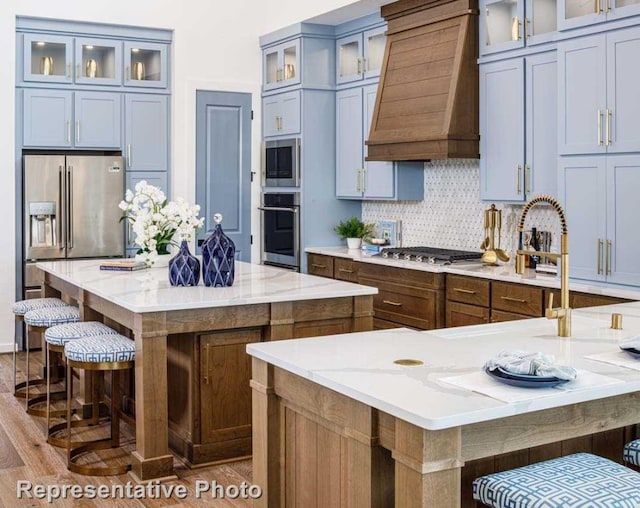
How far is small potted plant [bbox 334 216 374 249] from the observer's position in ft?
23.2

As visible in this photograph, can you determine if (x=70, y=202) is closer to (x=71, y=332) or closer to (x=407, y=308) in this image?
(x=71, y=332)

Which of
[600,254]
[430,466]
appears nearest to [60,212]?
[600,254]

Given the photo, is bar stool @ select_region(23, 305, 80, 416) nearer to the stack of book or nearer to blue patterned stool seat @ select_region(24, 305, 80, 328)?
blue patterned stool seat @ select_region(24, 305, 80, 328)

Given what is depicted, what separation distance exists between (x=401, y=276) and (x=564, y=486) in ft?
12.3

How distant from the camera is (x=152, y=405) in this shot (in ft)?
12.6

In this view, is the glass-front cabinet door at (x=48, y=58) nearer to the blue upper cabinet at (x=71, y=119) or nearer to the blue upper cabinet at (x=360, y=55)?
the blue upper cabinet at (x=71, y=119)

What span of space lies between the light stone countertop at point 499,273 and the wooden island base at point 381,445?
166 cm

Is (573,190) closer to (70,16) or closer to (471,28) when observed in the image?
(471,28)

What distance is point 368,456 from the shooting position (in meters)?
2.19

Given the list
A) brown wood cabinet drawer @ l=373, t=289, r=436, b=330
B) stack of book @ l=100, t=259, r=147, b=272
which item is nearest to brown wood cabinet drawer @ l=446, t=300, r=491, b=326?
brown wood cabinet drawer @ l=373, t=289, r=436, b=330

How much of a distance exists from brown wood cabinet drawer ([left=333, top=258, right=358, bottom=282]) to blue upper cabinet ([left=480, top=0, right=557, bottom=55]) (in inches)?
77.2

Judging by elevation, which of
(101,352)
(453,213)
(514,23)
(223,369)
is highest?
(514,23)

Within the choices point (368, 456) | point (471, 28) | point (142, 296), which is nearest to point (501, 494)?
point (368, 456)

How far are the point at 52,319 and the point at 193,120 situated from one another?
3140mm
